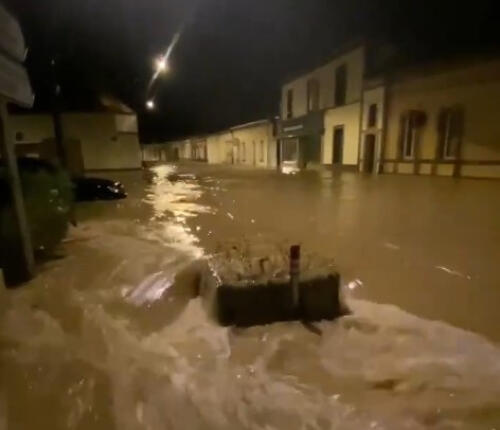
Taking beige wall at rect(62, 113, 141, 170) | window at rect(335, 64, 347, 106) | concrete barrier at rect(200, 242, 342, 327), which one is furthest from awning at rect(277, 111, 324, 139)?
concrete barrier at rect(200, 242, 342, 327)

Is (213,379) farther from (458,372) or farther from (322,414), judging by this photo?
(458,372)

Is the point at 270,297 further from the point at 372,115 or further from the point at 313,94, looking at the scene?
the point at 313,94

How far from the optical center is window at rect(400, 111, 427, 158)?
17.3 metres

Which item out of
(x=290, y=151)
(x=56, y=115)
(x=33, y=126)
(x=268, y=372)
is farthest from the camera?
(x=290, y=151)

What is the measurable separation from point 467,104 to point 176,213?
12.6 meters

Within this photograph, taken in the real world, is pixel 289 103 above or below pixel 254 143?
above

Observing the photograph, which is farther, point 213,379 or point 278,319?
point 278,319

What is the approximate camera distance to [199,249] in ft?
20.8

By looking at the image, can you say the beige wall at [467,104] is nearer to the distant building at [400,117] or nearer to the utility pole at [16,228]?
the distant building at [400,117]

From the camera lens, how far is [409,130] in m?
18.1

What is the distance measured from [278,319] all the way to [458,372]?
1.70m

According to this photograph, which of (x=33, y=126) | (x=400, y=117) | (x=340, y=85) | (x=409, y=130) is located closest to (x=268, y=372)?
(x=409, y=130)

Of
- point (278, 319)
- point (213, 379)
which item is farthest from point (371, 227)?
point (213, 379)

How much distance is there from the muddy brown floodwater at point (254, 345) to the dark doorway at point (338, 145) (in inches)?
673
